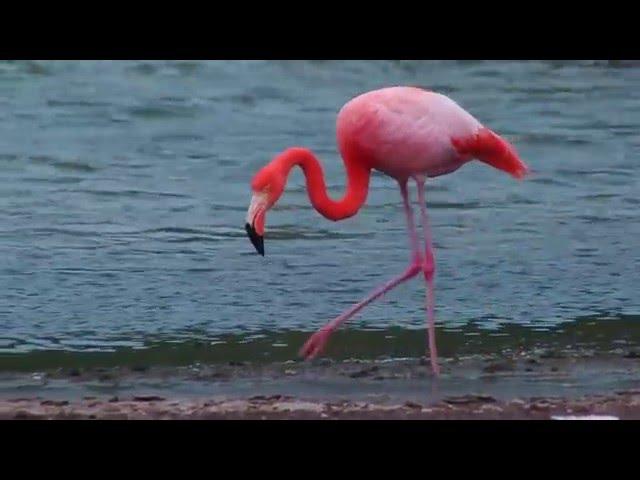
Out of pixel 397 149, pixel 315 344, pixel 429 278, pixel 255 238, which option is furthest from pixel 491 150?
pixel 255 238

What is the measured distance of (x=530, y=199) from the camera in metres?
12.2

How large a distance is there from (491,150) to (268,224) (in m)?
3.04

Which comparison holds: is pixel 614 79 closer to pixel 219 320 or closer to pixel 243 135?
pixel 243 135

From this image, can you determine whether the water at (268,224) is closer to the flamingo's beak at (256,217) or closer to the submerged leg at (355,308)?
the submerged leg at (355,308)

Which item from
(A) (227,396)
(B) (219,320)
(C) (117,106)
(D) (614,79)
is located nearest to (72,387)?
(A) (227,396)

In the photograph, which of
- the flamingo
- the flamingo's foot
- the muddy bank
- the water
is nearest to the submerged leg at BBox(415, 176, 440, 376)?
the flamingo

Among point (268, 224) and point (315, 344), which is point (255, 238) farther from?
point (268, 224)

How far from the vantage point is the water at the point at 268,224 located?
8.93 m

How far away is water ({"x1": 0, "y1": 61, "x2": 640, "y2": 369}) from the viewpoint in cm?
893

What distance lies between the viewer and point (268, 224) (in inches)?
450

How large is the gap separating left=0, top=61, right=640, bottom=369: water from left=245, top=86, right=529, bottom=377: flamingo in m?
0.35

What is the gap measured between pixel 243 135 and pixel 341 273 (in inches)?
191

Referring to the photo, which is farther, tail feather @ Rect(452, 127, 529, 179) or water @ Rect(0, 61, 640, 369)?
water @ Rect(0, 61, 640, 369)

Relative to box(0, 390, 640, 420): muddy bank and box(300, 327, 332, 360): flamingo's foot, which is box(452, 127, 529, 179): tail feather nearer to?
box(300, 327, 332, 360): flamingo's foot
